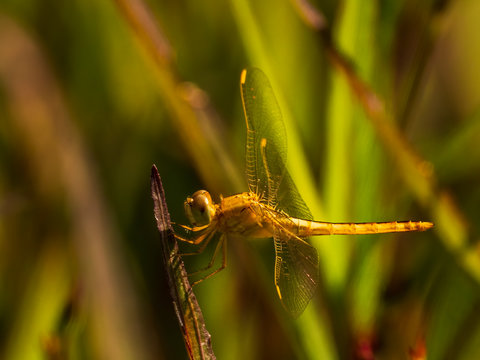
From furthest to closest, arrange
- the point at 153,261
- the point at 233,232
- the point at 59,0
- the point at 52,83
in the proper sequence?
the point at 59,0, the point at 52,83, the point at 153,261, the point at 233,232

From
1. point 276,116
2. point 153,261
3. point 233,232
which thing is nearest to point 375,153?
point 276,116

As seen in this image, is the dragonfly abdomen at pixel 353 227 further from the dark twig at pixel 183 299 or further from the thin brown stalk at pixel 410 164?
the dark twig at pixel 183 299

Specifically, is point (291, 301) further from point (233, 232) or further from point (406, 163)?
point (406, 163)

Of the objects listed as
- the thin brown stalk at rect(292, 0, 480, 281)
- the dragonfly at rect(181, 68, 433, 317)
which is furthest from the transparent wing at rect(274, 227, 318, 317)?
the thin brown stalk at rect(292, 0, 480, 281)

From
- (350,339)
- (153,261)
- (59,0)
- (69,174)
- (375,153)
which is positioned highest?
(59,0)

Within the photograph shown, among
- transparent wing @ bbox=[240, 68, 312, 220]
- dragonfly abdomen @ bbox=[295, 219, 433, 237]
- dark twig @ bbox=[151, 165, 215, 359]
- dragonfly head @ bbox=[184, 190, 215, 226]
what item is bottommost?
dark twig @ bbox=[151, 165, 215, 359]

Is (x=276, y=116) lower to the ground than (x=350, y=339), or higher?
higher

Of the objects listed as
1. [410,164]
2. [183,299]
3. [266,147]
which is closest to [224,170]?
[266,147]

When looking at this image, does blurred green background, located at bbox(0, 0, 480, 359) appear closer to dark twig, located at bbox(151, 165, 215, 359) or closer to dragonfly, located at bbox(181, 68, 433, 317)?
dragonfly, located at bbox(181, 68, 433, 317)
